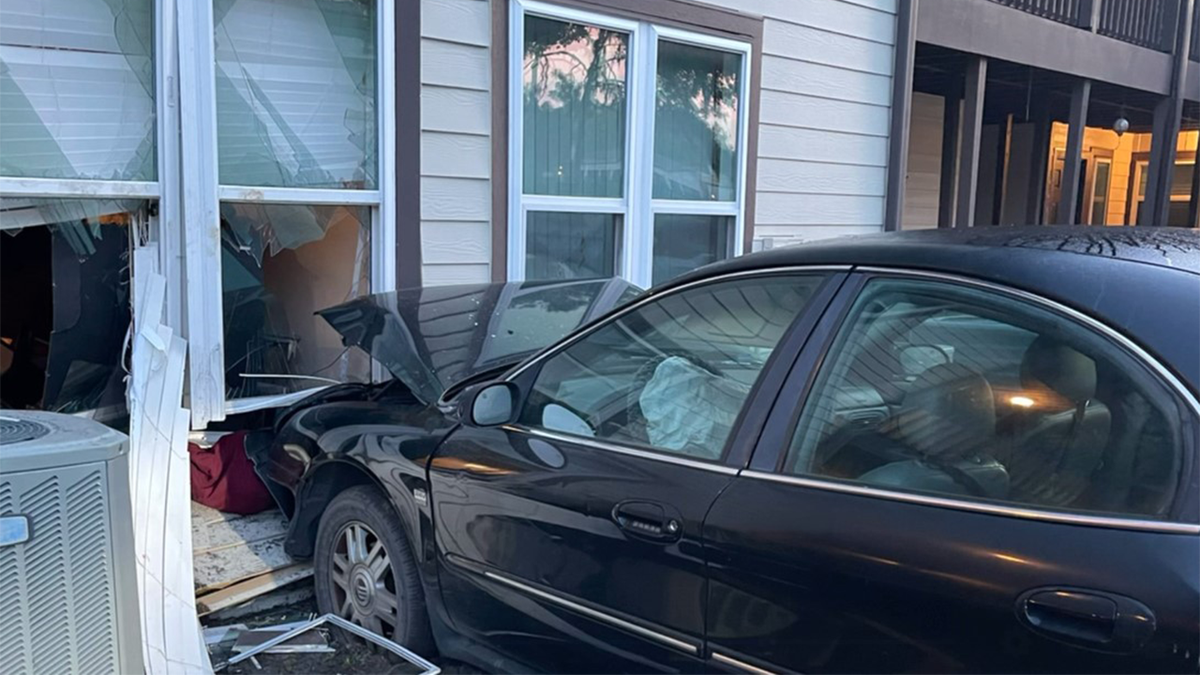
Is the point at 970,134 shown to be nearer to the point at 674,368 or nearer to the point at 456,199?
the point at 456,199

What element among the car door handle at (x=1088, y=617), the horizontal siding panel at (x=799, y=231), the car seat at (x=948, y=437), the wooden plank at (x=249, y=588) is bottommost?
the wooden plank at (x=249, y=588)

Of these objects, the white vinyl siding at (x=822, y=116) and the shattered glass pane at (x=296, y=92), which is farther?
the white vinyl siding at (x=822, y=116)

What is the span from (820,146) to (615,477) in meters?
5.15

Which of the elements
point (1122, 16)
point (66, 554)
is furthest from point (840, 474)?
point (1122, 16)

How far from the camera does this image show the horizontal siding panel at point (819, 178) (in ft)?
21.9

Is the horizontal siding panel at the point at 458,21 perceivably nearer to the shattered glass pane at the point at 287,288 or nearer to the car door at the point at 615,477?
the shattered glass pane at the point at 287,288

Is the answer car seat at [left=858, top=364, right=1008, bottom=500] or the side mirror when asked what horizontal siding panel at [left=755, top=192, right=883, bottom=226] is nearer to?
the side mirror

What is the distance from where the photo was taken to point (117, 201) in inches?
160

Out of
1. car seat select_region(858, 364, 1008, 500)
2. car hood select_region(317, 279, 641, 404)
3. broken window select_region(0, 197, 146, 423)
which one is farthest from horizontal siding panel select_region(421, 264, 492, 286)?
car seat select_region(858, 364, 1008, 500)

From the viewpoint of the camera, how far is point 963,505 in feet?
6.15

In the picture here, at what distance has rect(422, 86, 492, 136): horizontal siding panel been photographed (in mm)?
4816

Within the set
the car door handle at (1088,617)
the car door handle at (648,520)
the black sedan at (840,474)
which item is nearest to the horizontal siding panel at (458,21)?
the black sedan at (840,474)

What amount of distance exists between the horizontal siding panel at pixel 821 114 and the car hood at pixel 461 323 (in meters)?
2.82

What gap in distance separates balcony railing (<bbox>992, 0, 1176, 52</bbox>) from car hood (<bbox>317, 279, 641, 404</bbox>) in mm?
6137
